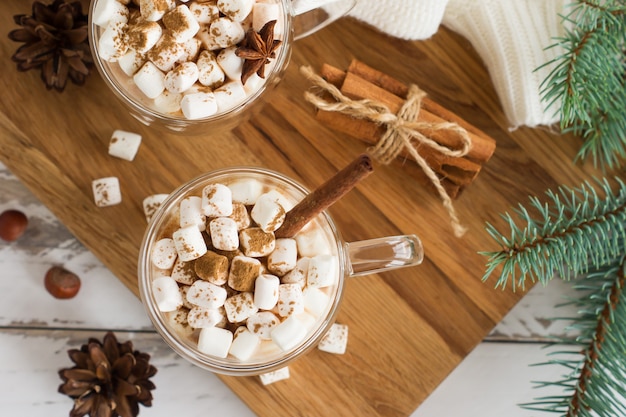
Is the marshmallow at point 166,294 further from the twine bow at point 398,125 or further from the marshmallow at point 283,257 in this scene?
the twine bow at point 398,125

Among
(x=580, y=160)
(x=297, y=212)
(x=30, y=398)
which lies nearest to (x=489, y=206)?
(x=580, y=160)

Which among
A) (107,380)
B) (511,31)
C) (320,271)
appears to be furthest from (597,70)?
(107,380)

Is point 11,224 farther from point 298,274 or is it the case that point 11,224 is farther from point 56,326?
point 298,274

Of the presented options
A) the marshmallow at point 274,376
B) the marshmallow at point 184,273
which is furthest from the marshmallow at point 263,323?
the marshmallow at point 274,376

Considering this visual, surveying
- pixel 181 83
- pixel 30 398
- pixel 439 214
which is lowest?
pixel 30 398

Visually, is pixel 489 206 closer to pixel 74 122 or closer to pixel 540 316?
pixel 540 316

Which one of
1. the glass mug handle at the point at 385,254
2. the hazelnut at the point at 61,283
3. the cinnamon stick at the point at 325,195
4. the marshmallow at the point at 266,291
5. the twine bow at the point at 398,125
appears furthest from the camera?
the hazelnut at the point at 61,283

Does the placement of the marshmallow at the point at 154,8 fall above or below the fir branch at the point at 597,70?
below
